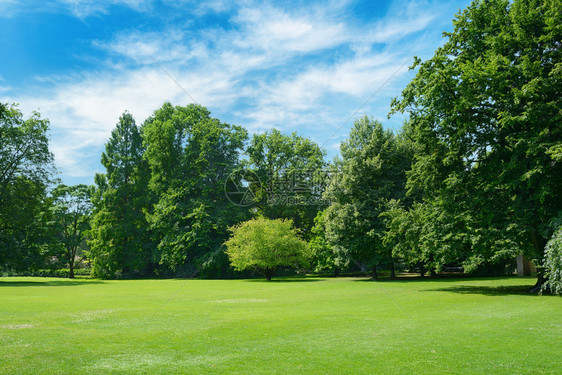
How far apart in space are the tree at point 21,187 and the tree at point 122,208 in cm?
808

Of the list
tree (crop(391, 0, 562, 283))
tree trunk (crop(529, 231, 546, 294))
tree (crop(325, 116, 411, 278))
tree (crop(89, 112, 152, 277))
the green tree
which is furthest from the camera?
tree (crop(89, 112, 152, 277))

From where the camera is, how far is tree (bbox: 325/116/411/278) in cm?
3700

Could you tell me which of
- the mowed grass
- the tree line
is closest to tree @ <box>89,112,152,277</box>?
the tree line

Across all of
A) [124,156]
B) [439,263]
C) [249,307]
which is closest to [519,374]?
[249,307]

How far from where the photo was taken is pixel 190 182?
5488cm

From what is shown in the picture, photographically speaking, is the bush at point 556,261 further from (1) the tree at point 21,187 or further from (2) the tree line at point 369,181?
(1) the tree at point 21,187

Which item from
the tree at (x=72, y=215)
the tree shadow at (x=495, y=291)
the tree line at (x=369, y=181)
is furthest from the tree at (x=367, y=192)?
the tree at (x=72, y=215)

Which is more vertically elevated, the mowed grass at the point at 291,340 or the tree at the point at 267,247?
the tree at the point at 267,247

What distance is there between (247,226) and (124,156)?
27.3 metres

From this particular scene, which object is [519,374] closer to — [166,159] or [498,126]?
[498,126]

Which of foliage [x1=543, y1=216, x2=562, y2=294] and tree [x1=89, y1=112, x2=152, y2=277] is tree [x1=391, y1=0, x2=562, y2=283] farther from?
tree [x1=89, y1=112, x2=152, y2=277]

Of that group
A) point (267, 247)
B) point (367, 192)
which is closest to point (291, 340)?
point (367, 192)

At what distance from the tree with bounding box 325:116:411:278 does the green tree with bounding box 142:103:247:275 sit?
18073 mm

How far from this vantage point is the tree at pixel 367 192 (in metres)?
37.0
